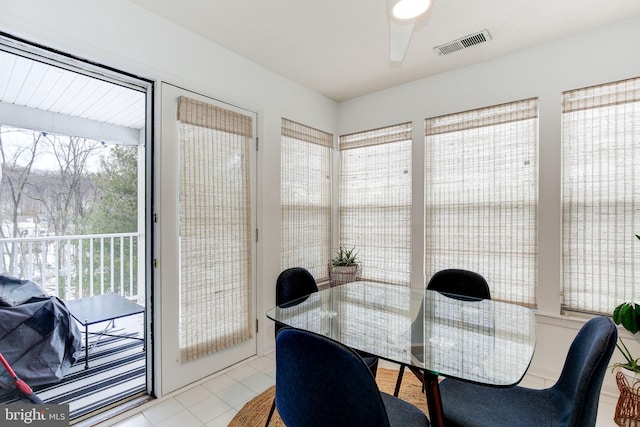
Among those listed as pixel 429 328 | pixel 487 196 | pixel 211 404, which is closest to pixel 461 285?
pixel 429 328

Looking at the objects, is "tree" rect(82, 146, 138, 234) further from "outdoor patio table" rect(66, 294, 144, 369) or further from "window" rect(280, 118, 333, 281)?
"window" rect(280, 118, 333, 281)

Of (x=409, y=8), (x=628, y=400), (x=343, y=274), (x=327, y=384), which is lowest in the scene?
(x=628, y=400)

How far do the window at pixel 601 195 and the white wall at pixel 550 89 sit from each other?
2.9 inches

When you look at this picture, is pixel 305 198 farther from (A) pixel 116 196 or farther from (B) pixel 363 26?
(A) pixel 116 196

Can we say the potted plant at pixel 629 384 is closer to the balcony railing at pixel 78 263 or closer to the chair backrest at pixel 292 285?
the chair backrest at pixel 292 285

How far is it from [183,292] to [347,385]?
182 cm

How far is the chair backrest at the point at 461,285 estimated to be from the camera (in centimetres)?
234

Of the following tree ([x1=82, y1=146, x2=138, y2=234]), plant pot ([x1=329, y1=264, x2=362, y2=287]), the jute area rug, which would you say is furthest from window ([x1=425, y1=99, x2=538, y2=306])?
tree ([x1=82, y1=146, x2=138, y2=234])

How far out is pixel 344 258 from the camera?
12.0ft

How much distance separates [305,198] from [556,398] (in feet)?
8.69

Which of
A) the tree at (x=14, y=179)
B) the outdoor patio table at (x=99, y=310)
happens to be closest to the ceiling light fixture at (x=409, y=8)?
the outdoor patio table at (x=99, y=310)

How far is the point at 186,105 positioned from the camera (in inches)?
94.7

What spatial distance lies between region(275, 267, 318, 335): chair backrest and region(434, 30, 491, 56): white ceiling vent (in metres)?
2.21

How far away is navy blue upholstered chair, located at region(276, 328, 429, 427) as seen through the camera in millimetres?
1023
